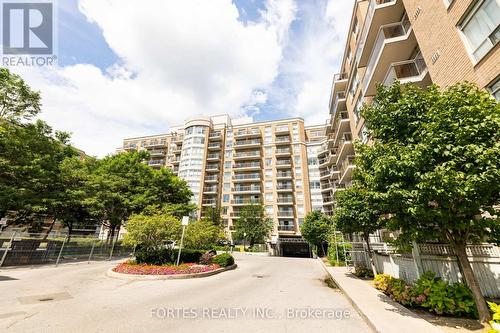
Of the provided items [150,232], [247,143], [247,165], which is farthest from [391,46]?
[247,143]

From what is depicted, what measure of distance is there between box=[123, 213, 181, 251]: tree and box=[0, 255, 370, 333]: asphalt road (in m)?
3.78

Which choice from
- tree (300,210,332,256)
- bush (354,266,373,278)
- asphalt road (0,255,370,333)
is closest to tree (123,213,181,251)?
Answer: asphalt road (0,255,370,333)

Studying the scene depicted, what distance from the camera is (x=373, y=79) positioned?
17.7 metres

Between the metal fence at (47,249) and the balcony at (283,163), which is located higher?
the balcony at (283,163)

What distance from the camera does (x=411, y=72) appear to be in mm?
15219

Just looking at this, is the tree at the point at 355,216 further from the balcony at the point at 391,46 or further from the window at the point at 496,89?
the balcony at the point at 391,46

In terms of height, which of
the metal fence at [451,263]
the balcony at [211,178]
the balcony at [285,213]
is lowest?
the metal fence at [451,263]

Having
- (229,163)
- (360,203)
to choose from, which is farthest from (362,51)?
(229,163)

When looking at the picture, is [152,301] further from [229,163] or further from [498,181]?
[229,163]

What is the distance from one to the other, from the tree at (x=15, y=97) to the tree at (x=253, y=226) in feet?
110

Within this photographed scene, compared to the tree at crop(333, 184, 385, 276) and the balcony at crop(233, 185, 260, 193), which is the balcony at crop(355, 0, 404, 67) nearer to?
the tree at crop(333, 184, 385, 276)

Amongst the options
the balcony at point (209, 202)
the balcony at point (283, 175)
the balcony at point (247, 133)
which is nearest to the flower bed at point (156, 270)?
the balcony at point (209, 202)

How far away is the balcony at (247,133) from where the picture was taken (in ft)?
192

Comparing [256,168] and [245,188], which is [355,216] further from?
[256,168]
